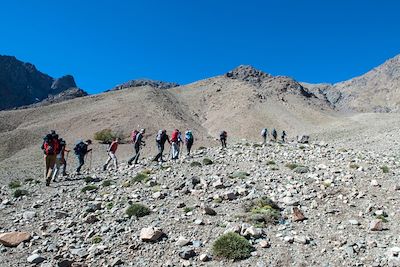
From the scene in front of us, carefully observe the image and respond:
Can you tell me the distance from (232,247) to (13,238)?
22.4ft

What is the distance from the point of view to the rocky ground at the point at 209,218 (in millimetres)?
11062

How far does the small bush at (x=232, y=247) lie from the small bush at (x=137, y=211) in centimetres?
366

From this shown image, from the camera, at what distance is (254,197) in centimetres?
1527

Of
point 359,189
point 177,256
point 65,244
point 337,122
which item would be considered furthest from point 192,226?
point 337,122

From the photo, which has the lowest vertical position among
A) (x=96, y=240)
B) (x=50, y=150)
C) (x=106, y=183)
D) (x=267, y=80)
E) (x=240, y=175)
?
(x=96, y=240)

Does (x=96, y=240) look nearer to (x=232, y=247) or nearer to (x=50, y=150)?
(x=232, y=247)

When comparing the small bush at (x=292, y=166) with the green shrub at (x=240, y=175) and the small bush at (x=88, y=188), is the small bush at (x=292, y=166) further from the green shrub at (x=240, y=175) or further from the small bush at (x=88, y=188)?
the small bush at (x=88, y=188)

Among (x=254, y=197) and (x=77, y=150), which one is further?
(x=77, y=150)

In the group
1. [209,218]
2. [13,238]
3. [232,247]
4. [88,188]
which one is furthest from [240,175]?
[13,238]

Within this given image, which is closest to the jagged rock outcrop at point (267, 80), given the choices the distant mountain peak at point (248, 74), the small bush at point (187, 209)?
the distant mountain peak at point (248, 74)

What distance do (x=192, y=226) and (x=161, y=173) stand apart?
833cm

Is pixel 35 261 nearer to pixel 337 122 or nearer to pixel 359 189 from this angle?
pixel 359 189

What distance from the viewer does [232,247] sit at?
1105 cm

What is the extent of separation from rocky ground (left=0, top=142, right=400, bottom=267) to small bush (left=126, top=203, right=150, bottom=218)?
0.18 meters
